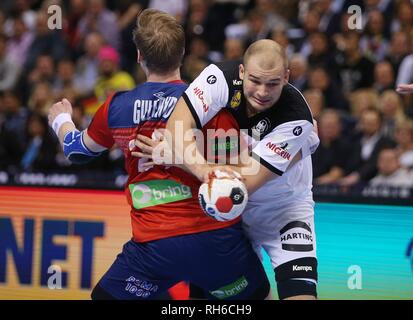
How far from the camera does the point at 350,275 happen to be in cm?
757

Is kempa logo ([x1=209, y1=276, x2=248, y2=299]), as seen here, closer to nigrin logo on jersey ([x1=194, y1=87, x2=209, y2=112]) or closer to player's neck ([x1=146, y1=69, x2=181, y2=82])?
nigrin logo on jersey ([x1=194, y1=87, x2=209, y2=112])

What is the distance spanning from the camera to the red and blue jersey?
17.7ft

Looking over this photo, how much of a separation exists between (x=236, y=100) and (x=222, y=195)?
71 cm

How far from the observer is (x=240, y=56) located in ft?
37.2

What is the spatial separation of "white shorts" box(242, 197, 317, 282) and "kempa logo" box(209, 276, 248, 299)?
27 cm

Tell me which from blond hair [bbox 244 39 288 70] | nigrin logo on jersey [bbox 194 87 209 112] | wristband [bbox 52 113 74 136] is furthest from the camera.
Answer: wristband [bbox 52 113 74 136]

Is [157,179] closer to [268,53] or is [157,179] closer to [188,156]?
[188,156]

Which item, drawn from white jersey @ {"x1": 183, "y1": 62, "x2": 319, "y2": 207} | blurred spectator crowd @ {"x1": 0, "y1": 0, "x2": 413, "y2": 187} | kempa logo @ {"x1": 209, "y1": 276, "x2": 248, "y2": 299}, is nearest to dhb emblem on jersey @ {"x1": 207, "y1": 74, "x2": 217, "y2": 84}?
white jersey @ {"x1": 183, "y1": 62, "x2": 319, "y2": 207}

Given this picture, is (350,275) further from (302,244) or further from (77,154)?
(77,154)

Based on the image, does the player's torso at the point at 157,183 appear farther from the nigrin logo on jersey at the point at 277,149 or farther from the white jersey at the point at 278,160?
the nigrin logo on jersey at the point at 277,149

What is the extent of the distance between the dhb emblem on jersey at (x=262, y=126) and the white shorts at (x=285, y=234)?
1.78 feet

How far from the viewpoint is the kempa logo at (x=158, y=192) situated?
5.41 meters

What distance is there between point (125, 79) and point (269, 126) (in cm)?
649
